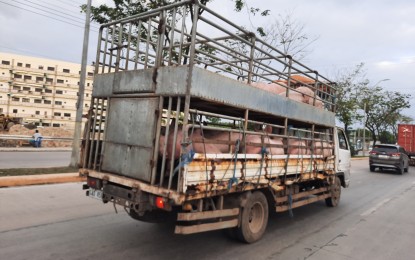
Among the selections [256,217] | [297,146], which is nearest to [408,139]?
[297,146]

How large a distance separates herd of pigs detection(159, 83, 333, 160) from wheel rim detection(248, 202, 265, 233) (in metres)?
0.86

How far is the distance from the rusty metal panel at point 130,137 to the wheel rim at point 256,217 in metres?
1.85

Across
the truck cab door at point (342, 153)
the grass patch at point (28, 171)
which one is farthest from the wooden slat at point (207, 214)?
the grass patch at point (28, 171)

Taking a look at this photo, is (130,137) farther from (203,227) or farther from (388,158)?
(388,158)

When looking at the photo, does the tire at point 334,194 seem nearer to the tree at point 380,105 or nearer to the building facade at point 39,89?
the tree at point 380,105

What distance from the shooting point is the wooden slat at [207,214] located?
379 centimetres

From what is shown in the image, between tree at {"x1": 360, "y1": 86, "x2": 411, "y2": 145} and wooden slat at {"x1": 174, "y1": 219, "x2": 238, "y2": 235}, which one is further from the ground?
tree at {"x1": 360, "y1": 86, "x2": 411, "y2": 145}

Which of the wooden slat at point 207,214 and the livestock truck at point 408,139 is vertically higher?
the livestock truck at point 408,139

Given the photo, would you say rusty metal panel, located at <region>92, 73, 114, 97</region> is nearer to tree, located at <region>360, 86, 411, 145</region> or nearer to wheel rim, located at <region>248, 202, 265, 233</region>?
wheel rim, located at <region>248, 202, 265, 233</region>

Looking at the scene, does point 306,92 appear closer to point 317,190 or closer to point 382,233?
point 317,190

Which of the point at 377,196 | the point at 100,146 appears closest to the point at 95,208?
the point at 100,146

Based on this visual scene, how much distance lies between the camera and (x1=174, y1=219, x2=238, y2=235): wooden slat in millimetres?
3766

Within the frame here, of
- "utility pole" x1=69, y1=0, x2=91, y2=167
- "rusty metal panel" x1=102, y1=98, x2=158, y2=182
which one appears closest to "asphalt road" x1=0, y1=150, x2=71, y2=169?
"utility pole" x1=69, y1=0, x2=91, y2=167

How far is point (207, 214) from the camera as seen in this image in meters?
4.04
